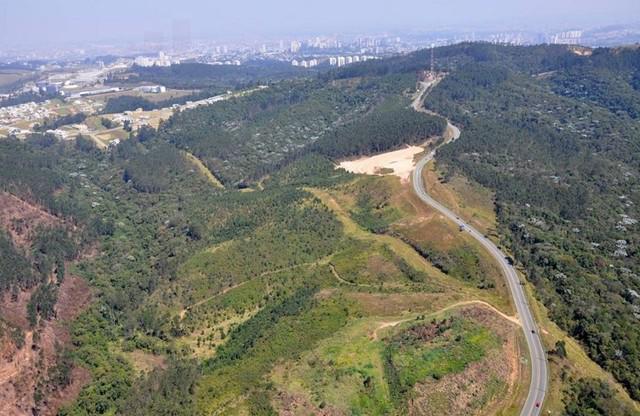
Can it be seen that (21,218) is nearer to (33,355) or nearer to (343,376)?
(33,355)

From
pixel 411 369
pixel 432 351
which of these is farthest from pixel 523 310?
pixel 411 369

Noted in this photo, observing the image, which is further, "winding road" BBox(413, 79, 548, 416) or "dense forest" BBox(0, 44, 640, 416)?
"dense forest" BBox(0, 44, 640, 416)

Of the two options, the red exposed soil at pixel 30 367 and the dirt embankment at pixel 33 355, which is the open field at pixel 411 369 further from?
the dirt embankment at pixel 33 355

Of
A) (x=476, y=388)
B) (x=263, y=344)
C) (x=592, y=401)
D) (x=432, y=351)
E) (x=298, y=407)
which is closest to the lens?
(x=298, y=407)

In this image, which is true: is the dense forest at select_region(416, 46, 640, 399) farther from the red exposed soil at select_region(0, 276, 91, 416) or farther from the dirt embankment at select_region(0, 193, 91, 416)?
the dirt embankment at select_region(0, 193, 91, 416)

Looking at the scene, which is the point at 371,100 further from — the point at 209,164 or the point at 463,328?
the point at 463,328

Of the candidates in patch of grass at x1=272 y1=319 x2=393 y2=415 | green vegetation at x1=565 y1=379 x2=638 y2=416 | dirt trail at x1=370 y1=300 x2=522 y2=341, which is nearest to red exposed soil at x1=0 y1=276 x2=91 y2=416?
patch of grass at x1=272 y1=319 x2=393 y2=415
